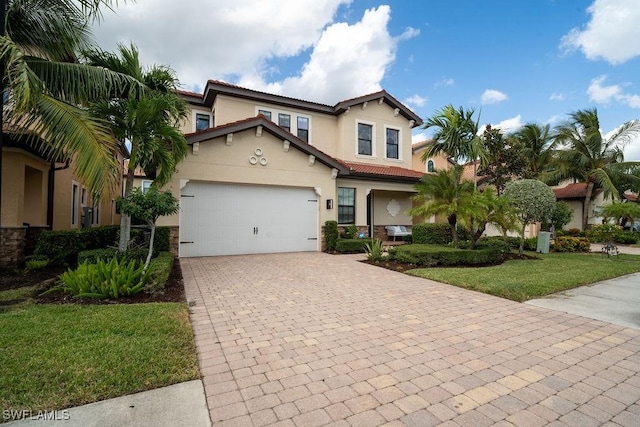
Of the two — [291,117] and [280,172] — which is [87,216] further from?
[291,117]

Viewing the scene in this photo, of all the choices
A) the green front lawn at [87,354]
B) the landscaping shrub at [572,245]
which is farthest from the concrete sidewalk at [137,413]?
the landscaping shrub at [572,245]

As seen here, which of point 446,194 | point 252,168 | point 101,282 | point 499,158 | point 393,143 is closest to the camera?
point 101,282

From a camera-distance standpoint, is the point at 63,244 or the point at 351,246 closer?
the point at 63,244

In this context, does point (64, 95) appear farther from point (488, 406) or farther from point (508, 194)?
point (508, 194)

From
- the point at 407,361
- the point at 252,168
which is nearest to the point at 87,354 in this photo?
the point at 407,361

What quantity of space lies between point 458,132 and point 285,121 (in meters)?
8.16

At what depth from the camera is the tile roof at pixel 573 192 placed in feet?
77.3

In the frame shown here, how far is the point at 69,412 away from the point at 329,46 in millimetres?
17067

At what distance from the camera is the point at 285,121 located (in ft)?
49.6

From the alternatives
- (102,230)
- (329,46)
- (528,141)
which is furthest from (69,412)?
(528,141)

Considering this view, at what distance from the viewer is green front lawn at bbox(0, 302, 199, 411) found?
264 centimetres

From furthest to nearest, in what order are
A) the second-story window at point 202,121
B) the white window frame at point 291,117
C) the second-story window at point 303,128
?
the second-story window at point 303,128
the second-story window at point 202,121
the white window frame at point 291,117

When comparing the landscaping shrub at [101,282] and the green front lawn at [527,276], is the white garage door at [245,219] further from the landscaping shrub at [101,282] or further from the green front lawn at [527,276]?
the green front lawn at [527,276]

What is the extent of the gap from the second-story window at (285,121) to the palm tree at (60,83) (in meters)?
8.22
